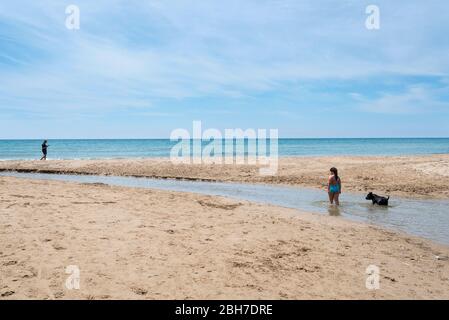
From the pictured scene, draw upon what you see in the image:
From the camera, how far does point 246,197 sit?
57.8 ft

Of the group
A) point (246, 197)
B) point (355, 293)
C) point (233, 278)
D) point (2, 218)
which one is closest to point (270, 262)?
point (233, 278)

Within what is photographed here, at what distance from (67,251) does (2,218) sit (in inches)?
148

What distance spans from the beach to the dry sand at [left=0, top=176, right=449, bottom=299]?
0.08ft

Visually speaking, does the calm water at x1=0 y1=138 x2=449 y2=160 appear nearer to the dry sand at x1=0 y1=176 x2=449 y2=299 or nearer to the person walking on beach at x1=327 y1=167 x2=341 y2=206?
the person walking on beach at x1=327 y1=167 x2=341 y2=206

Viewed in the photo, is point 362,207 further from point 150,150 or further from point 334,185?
point 150,150

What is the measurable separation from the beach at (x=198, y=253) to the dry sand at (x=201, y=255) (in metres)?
0.02

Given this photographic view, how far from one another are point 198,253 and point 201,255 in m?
0.15

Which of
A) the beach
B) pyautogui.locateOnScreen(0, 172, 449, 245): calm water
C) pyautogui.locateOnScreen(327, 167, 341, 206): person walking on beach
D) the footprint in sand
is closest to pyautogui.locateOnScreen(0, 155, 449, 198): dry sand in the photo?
pyautogui.locateOnScreen(0, 172, 449, 245): calm water

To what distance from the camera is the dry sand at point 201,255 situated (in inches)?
241

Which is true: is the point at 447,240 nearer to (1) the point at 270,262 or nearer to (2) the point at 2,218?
(1) the point at 270,262

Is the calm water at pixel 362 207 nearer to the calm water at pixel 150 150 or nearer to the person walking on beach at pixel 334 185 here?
the person walking on beach at pixel 334 185

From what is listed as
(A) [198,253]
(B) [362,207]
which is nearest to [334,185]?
(B) [362,207]

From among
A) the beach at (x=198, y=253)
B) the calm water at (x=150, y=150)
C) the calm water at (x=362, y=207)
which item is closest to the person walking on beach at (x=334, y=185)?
the calm water at (x=362, y=207)

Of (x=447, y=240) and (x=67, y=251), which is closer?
(x=67, y=251)
